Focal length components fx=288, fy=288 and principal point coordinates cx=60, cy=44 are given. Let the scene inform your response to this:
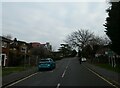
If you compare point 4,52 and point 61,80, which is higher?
point 4,52

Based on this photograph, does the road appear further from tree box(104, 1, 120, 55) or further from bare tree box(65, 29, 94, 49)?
bare tree box(65, 29, 94, 49)

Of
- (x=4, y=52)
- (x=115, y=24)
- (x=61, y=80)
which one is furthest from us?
(x=4, y=52)

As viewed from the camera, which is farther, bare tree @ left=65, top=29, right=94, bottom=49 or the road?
bare tree @ left=65, top=29, right=94, bottom=49

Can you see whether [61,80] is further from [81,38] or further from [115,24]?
[81,38]

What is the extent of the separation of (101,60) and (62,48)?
264 feet

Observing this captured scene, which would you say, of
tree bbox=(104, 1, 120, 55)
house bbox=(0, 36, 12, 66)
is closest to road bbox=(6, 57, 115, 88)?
tree bbox=(104, 1, 120, 55)

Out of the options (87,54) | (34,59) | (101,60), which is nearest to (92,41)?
(87,54)

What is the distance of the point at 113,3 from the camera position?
33.5 m

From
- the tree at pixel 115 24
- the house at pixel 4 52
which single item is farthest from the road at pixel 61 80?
the house at pixel 4 52

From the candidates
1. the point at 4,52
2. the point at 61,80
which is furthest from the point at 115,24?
the point at 4,52

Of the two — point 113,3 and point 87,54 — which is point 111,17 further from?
point 87,54

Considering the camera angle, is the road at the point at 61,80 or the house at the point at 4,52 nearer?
the road at the point at 61,80

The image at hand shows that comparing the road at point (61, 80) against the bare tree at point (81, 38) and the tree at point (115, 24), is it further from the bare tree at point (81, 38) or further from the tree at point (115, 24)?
the bare tree at point (81, 38)

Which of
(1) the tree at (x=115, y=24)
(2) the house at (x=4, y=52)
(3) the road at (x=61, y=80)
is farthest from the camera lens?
(2) the house at (x=4, y=52)
